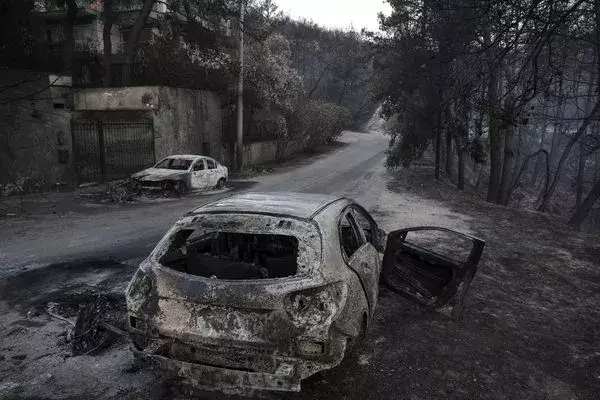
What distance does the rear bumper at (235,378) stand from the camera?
11.1 feet

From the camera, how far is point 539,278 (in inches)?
300

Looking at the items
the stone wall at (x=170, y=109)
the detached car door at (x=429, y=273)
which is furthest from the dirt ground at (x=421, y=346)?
the stone wall at (x=170, y=109)

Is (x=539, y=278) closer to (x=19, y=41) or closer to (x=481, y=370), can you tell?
(x=481, y=370)

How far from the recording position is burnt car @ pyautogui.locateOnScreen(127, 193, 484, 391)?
3436 millimetres

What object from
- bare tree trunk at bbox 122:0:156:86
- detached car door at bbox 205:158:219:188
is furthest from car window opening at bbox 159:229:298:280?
bare tree trunk at bbox 122:0:156:86

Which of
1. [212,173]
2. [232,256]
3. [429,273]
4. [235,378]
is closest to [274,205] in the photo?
[232,256]

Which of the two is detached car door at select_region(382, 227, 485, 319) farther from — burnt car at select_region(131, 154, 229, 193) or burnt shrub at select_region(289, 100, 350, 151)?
burnt shrub at select_region(289, 100, 350, 151)

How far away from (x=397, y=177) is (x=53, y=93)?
14922 millimetres

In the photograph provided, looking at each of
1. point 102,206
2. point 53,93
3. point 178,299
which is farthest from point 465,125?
point 178,299

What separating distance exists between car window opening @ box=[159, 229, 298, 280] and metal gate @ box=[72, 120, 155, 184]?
14.2 meters

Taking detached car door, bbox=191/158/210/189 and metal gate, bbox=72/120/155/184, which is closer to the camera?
detached car door, bbox=191/158/210/189

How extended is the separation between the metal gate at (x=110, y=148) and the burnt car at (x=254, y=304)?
48.4 ft

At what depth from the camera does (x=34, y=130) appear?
51.2ft

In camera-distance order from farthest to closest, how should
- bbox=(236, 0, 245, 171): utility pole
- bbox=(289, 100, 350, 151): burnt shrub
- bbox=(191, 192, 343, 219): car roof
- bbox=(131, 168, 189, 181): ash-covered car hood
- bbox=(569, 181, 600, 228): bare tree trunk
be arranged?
bbox=(289, 100, 350, 151): burnt shrub < bbox=(236, 0, 245, 171): utility pole < bbox=(569, 181, 600, 228): bare tree trunk < bbox=(131, 168, 189, 181): ash-covered car hood < bbox=(191, 192, 343, 219): car roof
